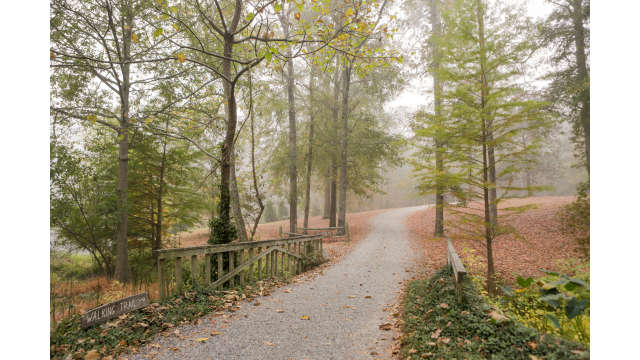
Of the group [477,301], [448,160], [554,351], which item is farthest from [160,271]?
[448,160]

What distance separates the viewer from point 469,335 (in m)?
2.62

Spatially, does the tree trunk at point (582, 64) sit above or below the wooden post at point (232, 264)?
above

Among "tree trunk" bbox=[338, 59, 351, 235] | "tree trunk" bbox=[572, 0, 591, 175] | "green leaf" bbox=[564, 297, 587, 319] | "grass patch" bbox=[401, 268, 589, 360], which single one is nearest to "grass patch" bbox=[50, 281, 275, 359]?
"grass patch" bbox=[401, 268, 589, 360]

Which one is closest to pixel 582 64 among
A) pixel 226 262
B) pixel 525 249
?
pixel 525 249

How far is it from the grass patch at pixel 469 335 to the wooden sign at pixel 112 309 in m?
3.16

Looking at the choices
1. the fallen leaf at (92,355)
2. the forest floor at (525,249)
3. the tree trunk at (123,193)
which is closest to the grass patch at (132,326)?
the fallen leaf at (92,355)

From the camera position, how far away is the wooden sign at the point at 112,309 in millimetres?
2928

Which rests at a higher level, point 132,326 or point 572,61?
point 572,61

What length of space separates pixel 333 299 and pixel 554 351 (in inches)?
121

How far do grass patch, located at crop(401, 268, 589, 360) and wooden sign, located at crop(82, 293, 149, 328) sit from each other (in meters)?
3.16

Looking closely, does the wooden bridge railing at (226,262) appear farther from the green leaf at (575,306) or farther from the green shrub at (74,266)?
the green leaf at (575,306)

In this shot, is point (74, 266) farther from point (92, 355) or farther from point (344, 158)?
point (344, 158)

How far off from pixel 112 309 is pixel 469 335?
12.7ft

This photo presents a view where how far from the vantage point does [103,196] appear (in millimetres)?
6215
